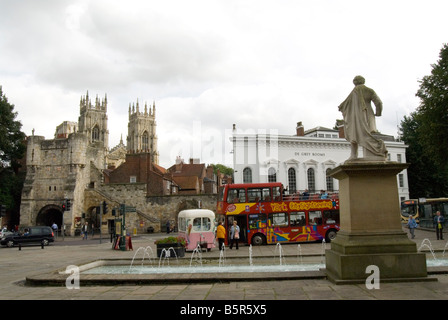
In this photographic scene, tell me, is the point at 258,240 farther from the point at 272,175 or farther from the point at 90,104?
the point at 90,104

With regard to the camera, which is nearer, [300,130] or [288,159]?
[288,159]

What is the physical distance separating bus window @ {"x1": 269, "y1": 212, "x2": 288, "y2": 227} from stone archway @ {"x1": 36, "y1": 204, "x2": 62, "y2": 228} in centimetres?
2858

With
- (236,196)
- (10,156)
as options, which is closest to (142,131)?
(10,156)

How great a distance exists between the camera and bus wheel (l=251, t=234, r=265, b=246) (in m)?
22.2

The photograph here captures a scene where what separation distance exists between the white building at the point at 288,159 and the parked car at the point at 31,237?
19320 mm

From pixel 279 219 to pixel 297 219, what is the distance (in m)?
1.14

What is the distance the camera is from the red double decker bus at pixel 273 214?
22.2 metres

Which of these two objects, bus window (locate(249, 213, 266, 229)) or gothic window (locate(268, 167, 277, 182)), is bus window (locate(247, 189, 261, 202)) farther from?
gothic window (locate(268, 167, 277, 182))

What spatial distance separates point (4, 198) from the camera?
1582 inches

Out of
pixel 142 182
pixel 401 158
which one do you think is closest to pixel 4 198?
pixel 142 182

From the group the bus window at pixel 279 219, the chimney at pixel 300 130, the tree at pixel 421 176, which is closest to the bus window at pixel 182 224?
the bus window at pixel 279 219

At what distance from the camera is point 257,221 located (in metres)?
22.4
